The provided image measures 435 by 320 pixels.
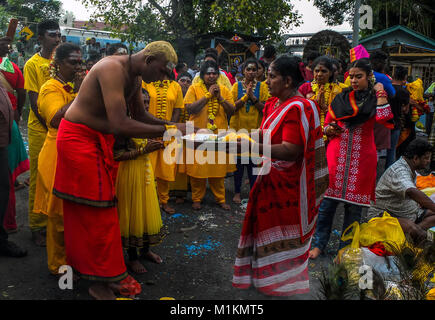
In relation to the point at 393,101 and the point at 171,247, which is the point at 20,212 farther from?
the point at 393,101

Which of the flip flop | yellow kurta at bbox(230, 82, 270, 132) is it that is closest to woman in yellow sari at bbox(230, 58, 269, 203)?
yellow kurta at bbox(230, 82, 270, 132)

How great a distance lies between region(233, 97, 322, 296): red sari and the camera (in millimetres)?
2863

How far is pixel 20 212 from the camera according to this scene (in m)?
5.02

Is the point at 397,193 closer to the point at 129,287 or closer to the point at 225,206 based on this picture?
the point at 225,206

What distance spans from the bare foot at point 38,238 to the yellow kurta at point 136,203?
3.74ft

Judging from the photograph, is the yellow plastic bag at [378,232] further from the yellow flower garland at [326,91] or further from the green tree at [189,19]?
the green tree at [189,19]

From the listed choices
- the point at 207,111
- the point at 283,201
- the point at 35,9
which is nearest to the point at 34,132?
the point at 207,111

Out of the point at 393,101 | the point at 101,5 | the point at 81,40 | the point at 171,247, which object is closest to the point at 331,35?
the point at 393,101

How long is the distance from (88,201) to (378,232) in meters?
2.85

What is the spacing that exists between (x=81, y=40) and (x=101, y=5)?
1003 centimetres

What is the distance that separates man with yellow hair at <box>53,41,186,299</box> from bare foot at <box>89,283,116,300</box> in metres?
0.02

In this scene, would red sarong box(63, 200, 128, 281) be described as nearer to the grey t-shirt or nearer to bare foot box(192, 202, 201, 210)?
bare foot box(192, 202, 201, 210)

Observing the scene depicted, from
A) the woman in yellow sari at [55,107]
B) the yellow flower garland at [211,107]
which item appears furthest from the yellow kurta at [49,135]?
the yellow flower garland at [211,107]

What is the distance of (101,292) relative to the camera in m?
3.05
